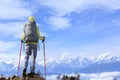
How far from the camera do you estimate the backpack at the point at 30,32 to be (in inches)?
1192

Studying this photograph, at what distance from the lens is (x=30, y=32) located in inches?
1193

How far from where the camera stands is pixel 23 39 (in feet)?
100

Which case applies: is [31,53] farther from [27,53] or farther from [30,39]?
[30,39]

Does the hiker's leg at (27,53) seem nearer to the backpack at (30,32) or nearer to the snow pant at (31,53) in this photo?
the snow pant at (31,53)

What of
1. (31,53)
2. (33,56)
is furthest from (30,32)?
(33,56)

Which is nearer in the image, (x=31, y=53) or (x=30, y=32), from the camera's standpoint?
(x=30, y=32)

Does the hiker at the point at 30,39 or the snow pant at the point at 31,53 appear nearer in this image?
the snow pant at the point at 31,53

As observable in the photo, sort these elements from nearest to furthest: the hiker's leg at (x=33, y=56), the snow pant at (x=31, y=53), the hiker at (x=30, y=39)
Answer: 1. the hiker's leg at (x=33, y=56)
2. the snow pant at (x=31, y=53)
3. the hiker at (x=30, y=39)

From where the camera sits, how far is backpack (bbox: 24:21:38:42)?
99.3ft

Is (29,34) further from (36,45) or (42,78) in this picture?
(42,78)

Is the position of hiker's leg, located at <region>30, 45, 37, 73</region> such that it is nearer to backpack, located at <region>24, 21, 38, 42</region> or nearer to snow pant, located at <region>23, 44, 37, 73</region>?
snow pant, located at <region>23, 44, 37, 73</region>

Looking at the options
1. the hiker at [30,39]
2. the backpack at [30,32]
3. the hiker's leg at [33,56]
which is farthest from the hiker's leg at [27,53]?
the backpack at [30,32]

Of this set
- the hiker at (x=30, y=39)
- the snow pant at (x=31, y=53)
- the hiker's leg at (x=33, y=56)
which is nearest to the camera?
the hiker's leg at (x=33, y=56)

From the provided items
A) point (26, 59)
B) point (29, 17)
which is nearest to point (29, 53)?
point (26, 59)
